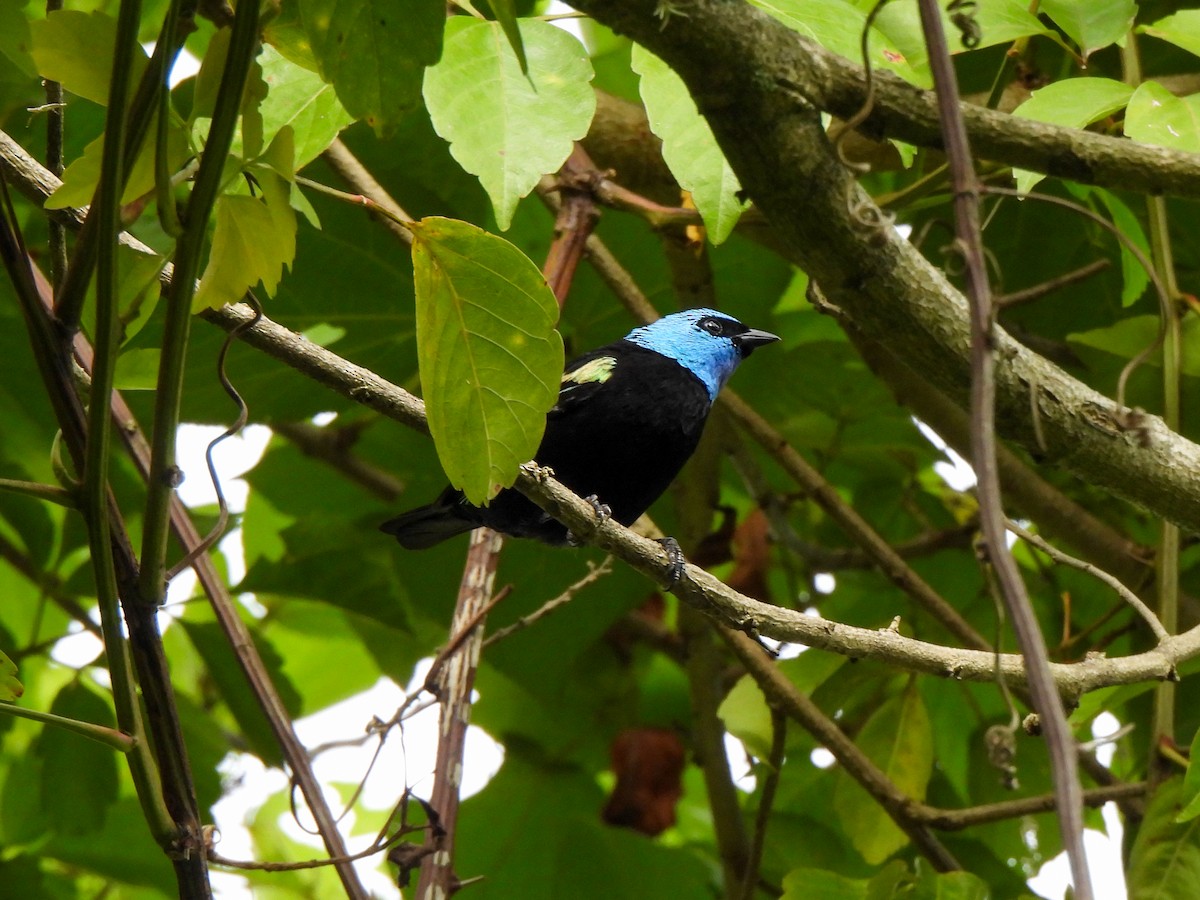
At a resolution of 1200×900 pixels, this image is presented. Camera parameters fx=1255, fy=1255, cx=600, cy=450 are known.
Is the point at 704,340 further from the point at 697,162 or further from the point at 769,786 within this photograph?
the point at 697,162

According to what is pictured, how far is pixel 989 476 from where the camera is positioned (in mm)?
1017

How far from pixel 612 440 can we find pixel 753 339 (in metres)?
0.68

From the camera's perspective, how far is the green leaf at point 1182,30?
A: 2105 millimetres

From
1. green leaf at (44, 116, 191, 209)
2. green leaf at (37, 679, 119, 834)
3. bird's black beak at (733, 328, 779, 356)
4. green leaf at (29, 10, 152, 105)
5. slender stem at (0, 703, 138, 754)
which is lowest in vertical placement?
slender stem at (0, 703, 138, 754)

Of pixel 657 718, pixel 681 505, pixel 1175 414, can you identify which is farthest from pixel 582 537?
pixel 657 718

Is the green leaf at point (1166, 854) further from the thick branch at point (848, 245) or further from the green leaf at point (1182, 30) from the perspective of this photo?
the green leaf at point (1182, 30)

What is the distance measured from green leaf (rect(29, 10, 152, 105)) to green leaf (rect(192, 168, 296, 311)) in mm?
162

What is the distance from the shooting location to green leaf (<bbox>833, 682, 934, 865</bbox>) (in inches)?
116

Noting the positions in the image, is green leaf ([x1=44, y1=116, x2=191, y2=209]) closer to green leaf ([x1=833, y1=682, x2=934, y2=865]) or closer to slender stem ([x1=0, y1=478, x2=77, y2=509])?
slender stem ([x1=0, y1=478, x2=77, y2=509])

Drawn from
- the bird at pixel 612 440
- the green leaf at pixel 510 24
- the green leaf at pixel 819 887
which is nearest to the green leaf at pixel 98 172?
the green leaf at pixel 510 24

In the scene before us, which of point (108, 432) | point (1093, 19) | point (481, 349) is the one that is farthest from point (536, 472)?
point (1093, 19)

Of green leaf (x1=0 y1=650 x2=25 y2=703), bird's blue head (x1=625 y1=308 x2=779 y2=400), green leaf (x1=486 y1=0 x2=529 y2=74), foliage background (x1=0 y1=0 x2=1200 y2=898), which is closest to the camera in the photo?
green leaf (x1=486 y1=0 x2=529 y2=74)

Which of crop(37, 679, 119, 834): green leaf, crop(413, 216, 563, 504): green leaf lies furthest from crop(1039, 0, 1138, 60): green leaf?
crop(37, 679, 119, 834): green leaf

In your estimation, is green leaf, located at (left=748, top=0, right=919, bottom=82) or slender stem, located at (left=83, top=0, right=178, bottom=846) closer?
slender stem, located at (left=83, top=0, right=178, bottom=846)
